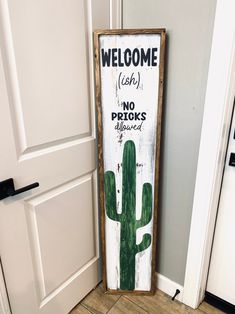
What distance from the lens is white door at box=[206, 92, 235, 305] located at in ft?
4.03

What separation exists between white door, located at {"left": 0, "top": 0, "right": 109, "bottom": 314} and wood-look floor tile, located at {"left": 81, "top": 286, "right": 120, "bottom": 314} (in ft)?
0.48

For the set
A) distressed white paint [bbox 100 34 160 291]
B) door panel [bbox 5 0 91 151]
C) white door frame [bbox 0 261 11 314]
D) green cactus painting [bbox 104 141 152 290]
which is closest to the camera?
door panel [bbox 5 0 91 151]

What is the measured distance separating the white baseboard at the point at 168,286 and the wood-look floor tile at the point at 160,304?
0.03 meters

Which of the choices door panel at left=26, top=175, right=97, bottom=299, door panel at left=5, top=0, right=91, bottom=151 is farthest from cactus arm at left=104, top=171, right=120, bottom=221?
door panel at left=5, top=0, right=91, bottom=151

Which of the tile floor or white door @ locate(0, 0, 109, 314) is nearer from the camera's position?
white door @ locate(0, 0, 109, 314)

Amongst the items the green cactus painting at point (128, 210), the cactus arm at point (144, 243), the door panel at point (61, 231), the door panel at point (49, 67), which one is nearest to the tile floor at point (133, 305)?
the green cactus painting at point (128, 210)

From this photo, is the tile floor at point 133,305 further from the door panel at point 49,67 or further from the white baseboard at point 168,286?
the door panel at point 49,67

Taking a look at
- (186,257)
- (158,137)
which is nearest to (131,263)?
(186,257)

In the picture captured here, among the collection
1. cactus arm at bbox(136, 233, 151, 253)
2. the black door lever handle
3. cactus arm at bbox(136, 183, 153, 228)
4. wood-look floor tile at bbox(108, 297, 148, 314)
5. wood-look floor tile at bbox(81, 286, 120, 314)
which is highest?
the black door lever handle

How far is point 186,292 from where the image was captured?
4.80 feet

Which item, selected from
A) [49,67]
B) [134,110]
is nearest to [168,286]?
[134,110]

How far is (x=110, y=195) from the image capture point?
1.36 metres

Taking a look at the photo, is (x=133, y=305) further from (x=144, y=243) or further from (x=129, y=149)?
(x=129, y=149)

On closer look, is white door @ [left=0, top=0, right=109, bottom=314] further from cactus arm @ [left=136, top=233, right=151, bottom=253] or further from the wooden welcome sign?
cactus arm @ [left=136, top=233, right=151, bottom=253]
